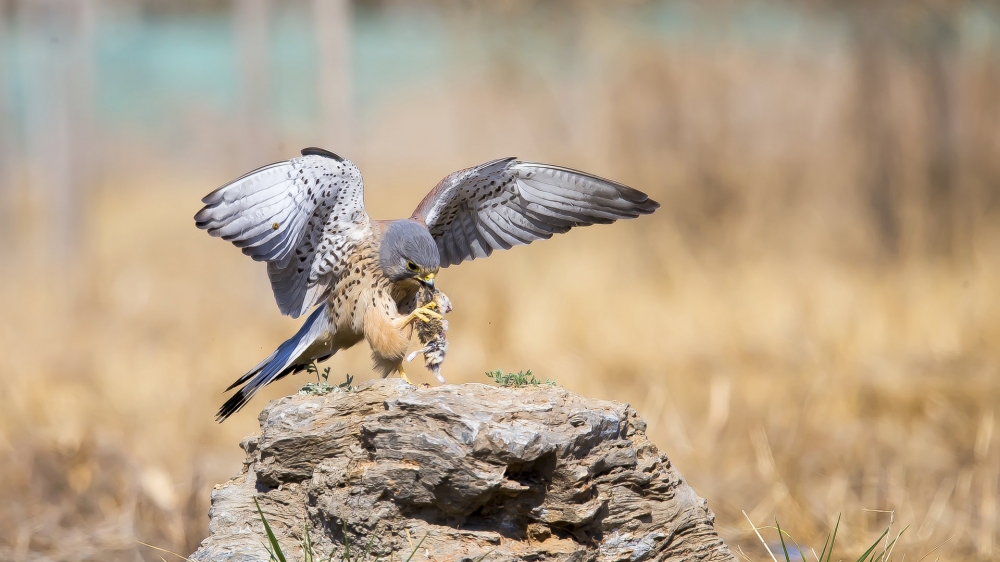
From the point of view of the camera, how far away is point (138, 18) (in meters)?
17.8

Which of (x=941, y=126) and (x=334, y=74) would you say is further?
(x=941, y=126)

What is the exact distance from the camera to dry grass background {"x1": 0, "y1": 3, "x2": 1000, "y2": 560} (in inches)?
190

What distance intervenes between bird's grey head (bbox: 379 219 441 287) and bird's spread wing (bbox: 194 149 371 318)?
183mm

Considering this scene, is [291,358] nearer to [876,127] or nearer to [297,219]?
[297,219]

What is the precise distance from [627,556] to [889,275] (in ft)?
22.9

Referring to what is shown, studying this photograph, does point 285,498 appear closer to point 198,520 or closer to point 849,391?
point 198,520

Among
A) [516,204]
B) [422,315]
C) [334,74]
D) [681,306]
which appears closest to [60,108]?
[334,74]

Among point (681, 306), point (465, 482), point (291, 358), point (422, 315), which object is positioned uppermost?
point (422, 315)

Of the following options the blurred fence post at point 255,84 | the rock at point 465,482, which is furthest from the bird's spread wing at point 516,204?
the blurred fence post at point 255,84

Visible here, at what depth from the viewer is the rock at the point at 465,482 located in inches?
94.4

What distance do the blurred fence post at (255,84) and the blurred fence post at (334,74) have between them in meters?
0.59

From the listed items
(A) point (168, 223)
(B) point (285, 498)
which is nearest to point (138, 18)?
(A) point (168, 223)

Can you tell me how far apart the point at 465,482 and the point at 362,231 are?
1.30 m

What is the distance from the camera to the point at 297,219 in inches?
124
